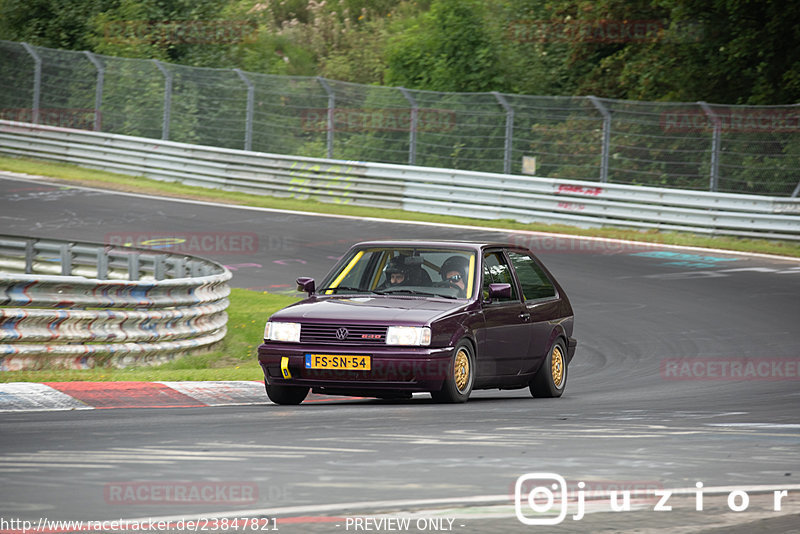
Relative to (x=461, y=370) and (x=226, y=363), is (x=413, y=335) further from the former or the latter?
(x=226, y=363)

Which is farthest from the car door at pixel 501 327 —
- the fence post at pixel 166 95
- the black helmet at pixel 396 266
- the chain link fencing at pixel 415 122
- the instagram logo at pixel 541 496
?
the fence post at pixel 166 95

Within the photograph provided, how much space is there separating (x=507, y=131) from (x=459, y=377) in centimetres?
1853

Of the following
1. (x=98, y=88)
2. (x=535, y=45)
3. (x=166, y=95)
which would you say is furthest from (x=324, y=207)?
(x=535, y=45)

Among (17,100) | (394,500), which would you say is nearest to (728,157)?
(17,100)

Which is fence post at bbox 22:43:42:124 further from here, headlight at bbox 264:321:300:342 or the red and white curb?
headlight at bbox 264:321:300:342

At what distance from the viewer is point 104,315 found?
1227cm

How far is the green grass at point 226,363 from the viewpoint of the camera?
437 inches

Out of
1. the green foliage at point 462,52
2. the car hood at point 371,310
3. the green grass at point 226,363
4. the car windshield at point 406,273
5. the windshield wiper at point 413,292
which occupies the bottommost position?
the green grass at point 226,363

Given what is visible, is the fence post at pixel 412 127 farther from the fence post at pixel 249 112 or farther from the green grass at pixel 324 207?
the fence post at pixel 249 112

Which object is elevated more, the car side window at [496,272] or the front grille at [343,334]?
the car side window at [496,272]

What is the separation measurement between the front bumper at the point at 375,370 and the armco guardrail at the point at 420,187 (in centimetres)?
1645

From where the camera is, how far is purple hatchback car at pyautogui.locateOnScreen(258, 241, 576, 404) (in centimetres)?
977

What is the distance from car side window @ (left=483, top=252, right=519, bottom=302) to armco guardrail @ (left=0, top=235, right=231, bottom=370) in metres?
3.77

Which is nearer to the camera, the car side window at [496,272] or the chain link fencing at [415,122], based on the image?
the car side window at [496,272]
